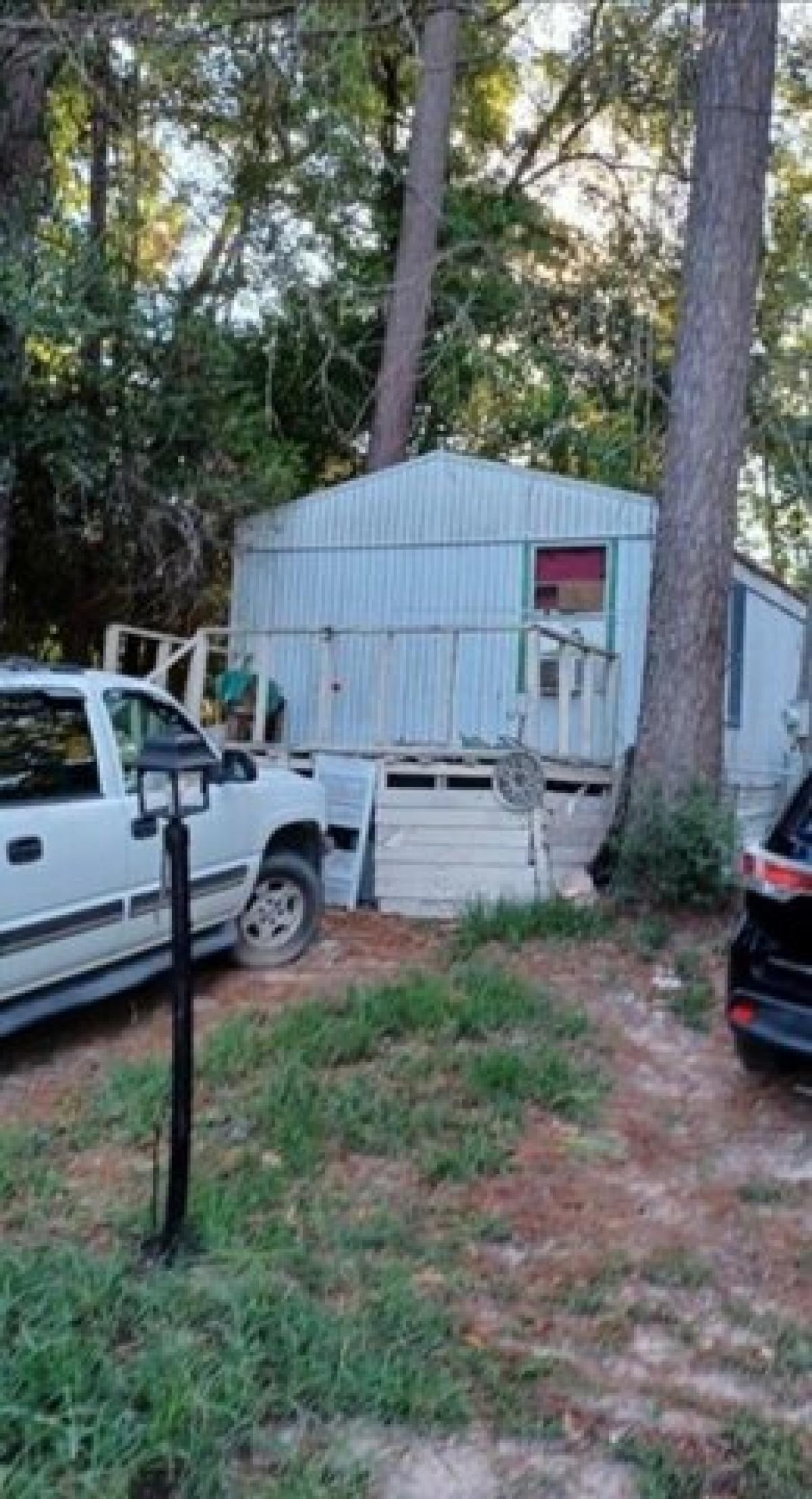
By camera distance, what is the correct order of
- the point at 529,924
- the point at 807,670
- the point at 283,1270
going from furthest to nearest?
the point at 807,670 < the point at 529,924 < the point at 283,1270

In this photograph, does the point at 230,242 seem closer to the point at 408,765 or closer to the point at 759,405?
the point at 759,405

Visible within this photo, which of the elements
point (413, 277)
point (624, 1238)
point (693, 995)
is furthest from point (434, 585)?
point (624, 1238)

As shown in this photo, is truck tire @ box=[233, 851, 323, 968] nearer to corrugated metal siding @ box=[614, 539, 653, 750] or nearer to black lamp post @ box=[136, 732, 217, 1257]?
black lamp post @ box=[136, 732, 217, 1257]

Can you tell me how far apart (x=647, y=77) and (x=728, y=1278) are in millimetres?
8513

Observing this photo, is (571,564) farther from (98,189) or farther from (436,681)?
(98,189)

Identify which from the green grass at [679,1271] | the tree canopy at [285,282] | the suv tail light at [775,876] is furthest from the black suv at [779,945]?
the tree canopy at [285,282]

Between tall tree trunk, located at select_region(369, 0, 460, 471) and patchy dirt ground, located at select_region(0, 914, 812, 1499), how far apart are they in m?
9.70

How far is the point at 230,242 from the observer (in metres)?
14.3

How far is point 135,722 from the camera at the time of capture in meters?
5.95

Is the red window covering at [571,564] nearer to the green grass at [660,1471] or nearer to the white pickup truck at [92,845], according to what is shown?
the white pickup truck at [92,845]

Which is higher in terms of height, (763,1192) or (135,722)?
(135,722)

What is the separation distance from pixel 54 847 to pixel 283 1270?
2288 millimetres

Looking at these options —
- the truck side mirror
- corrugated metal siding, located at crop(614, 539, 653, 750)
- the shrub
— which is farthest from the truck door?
corrugated metal siding, located at crop(614, 539, 653, 750)

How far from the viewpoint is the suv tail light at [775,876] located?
15.0 ft
